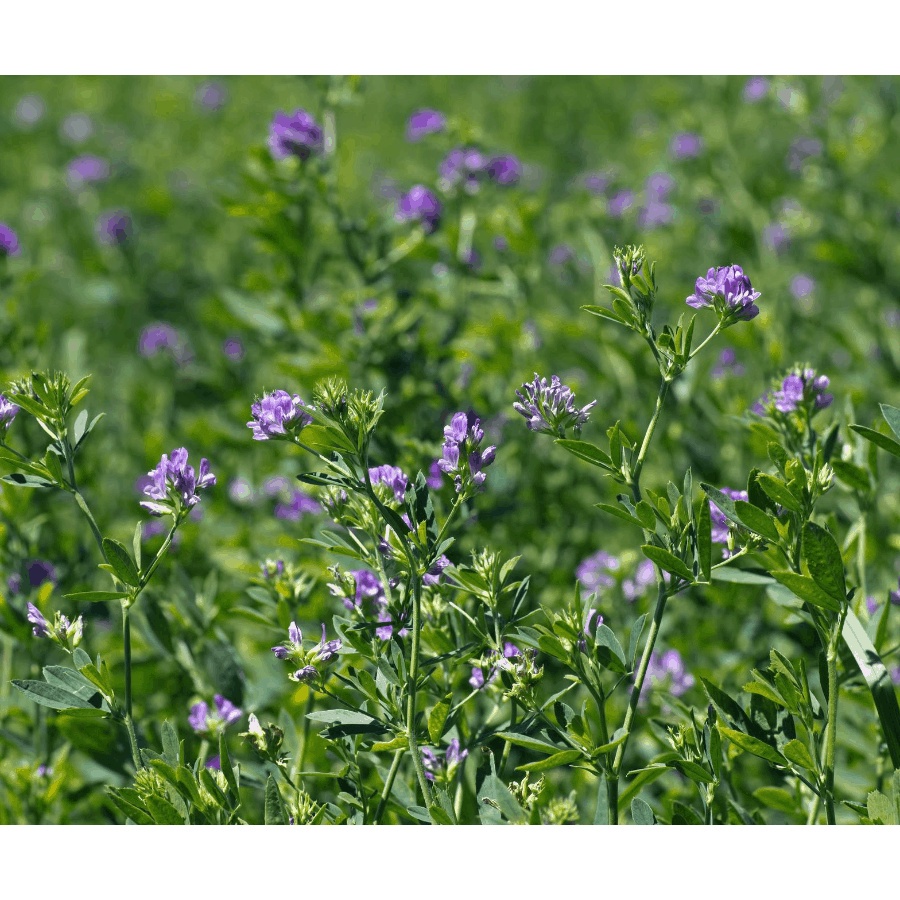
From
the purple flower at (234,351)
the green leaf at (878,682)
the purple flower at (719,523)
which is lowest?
the green leaf at (878,682)

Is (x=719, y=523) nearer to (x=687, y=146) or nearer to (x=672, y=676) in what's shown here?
(x=672, y=676)

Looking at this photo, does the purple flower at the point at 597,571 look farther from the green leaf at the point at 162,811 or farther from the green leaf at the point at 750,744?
the green leaf at the point at 162,811

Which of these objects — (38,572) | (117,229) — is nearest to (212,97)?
(117,229)

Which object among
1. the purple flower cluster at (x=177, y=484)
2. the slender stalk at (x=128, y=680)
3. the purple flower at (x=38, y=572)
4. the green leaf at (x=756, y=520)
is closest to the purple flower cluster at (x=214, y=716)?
the slender stalk at (x=128, y=680)

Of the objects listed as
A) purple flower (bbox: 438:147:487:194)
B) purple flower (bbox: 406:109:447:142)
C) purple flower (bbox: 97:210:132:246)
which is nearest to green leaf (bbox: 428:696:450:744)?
purple flower (bbox: 438:147:487:194)

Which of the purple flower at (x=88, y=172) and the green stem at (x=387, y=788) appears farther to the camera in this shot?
the purple flower at (x=88, y=172)

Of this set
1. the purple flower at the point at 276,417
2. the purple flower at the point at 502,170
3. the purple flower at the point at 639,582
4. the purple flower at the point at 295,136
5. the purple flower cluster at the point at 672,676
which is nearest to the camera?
the purple flower at the point at 276,417

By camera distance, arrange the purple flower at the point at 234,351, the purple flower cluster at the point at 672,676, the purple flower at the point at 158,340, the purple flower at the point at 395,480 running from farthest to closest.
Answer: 1. the purple flower at the point at 158,340
2. the purple flower at the point at 234,351
3. the purple flower cluster at the point at 672,676
4. the purple flower at the point at 395,480
